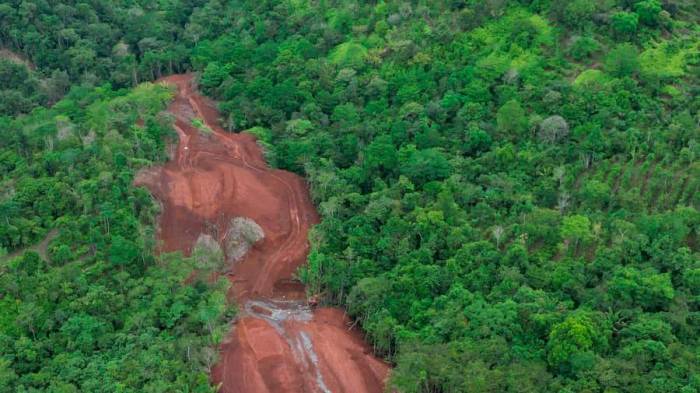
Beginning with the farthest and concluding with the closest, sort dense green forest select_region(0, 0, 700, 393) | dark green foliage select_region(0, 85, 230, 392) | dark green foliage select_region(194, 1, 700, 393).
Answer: dark green foliage select_region(0, 85, 230, 392) < dense green forest select_region(0, 0, 700, 393) < dark green foliage select_region(194, 1, 700, 393)


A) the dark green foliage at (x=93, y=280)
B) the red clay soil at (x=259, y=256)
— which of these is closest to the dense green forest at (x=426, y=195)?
the dark green foliage at (x=93, y=280)

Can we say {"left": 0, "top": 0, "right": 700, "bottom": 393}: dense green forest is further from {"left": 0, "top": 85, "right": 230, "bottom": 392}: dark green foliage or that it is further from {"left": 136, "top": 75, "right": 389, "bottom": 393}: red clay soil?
{"left": 136, "top": 75, "right": 389, "bottom": 393}: red clay soil

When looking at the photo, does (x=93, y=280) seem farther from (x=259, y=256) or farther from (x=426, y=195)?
(x=426, y=195)

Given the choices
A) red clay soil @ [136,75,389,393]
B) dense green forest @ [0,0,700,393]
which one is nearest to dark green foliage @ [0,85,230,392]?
dense green forest @ [0,0,700,393]

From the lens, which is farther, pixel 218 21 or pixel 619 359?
→ pixel 218 21

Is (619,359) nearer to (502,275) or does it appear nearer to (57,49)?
(502,275)

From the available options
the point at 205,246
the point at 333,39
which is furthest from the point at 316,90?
the point at 205,246
